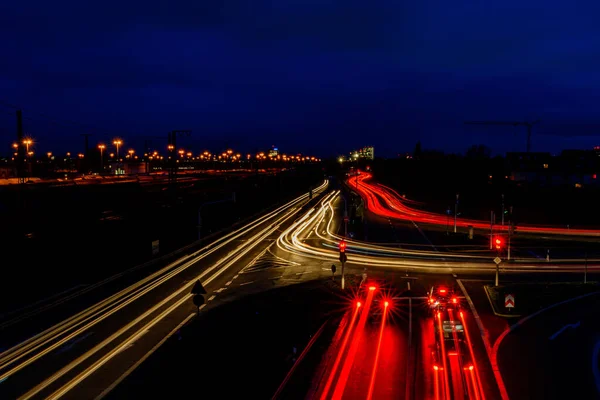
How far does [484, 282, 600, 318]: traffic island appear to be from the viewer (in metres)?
21.1

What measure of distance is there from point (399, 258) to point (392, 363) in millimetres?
18679

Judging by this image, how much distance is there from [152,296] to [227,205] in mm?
38470

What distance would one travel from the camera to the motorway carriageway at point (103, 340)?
14.0 m

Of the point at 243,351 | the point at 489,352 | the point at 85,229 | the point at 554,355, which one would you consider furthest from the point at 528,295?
the point at 85,229

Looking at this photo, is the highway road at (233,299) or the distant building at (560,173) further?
the distant building at (560,173)

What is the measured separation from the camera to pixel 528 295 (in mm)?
23703

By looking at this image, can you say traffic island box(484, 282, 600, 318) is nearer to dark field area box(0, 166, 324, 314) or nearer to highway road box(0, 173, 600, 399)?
highway road box(0, 173, 600, 399)

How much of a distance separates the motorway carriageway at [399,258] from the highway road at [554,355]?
8.56m

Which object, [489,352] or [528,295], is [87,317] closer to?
[489,352]

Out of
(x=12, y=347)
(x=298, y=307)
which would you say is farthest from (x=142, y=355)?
(x=298, y=307)

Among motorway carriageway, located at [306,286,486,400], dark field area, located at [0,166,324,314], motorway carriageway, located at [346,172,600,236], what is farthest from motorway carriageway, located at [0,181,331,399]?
motorway carriageway, located at [346,172,600,236]

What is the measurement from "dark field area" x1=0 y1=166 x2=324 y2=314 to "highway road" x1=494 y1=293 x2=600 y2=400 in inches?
799

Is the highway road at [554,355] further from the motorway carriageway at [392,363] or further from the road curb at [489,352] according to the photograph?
the motorway carriageway at [392,363]

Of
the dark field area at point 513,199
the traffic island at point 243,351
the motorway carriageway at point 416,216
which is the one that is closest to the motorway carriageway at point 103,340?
the traffic island at point 243,351
